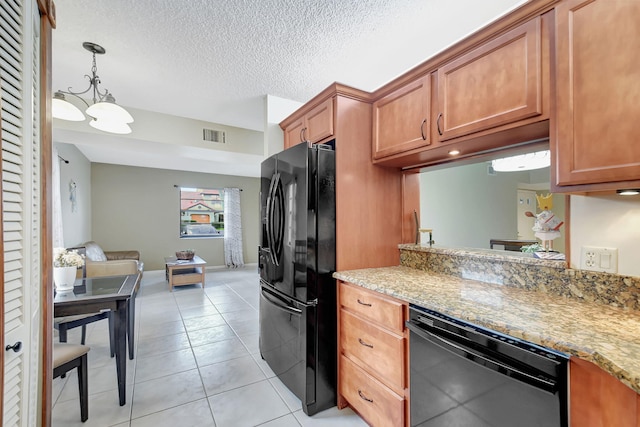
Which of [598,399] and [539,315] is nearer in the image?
[598,399]

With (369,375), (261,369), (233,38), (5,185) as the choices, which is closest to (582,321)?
(369,375)

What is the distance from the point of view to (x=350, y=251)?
202 cm

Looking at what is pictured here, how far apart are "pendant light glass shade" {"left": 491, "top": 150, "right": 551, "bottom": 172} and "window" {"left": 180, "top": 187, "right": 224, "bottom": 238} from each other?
672cm

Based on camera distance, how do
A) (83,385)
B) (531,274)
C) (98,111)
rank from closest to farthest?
(531,274)
(83,385)
(98,111)

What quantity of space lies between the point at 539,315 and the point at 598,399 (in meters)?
0.33

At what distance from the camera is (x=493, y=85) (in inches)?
54.2

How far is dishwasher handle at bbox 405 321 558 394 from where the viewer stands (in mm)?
898

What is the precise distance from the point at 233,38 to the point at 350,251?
1.75 m

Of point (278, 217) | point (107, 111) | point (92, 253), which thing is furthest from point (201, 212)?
point (278, 217)

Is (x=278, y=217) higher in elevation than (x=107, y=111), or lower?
lower

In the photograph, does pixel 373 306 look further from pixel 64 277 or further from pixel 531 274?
pixel 64 277

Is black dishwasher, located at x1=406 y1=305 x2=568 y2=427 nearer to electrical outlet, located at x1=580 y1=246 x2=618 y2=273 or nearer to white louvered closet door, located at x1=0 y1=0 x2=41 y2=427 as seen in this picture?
electrical outlet, located at x1=580 y1=246 x2=618 y2=273

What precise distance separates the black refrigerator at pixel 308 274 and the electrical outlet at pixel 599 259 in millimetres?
1309

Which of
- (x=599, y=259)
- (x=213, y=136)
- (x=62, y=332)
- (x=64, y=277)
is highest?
(x=213, y=136)
